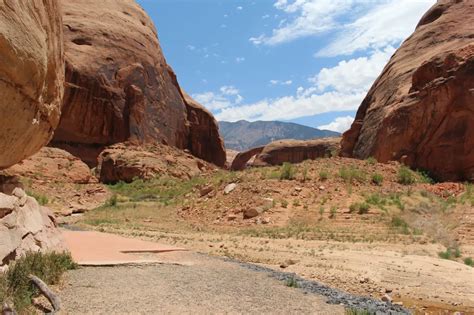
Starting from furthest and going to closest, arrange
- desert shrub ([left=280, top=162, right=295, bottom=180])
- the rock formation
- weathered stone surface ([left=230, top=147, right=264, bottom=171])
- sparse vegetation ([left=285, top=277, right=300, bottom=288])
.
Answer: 1. weathered stone surface ([left=230, top=147, right=264, bottom=171])
2. the rock formation
3. desert shrub ([left=280, top=162, right=295, bottom=180])
4. sparse vegetation ([left=285, top=277, right=300, bottom=288])

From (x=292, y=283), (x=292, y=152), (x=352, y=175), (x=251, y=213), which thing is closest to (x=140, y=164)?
(x=251, y=213)

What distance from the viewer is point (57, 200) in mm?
24625

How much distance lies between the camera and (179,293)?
717 centimetres

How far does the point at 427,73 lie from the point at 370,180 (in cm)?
882

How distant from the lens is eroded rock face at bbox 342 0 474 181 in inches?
965

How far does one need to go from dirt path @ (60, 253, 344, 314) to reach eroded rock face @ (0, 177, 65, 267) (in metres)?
0.84

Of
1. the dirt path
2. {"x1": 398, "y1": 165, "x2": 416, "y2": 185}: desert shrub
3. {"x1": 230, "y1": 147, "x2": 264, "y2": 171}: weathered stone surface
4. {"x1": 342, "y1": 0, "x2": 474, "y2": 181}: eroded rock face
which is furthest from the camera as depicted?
{"x1": 230, "y1": 147, "x2": 264, "y2": 171}: weathered stone surface

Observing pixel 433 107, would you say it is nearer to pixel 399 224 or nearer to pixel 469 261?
pixel 399 224

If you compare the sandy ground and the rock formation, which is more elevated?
the rock formation

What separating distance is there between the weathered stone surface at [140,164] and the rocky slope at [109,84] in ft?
6.06

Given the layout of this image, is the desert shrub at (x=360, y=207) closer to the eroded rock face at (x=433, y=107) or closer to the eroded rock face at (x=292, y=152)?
the eroded rock face at (x=433, y=107)

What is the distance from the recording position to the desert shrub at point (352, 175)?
21239 mm

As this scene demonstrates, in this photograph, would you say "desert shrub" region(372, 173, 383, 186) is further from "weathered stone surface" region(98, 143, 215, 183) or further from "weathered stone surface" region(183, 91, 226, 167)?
"weathered stone surface" region(183, 91, 226, 167)

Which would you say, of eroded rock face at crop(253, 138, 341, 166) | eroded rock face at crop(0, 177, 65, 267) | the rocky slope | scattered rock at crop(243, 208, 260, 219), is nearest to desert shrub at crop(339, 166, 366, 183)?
scattered rock at crop(243, 208, 260, 219)
